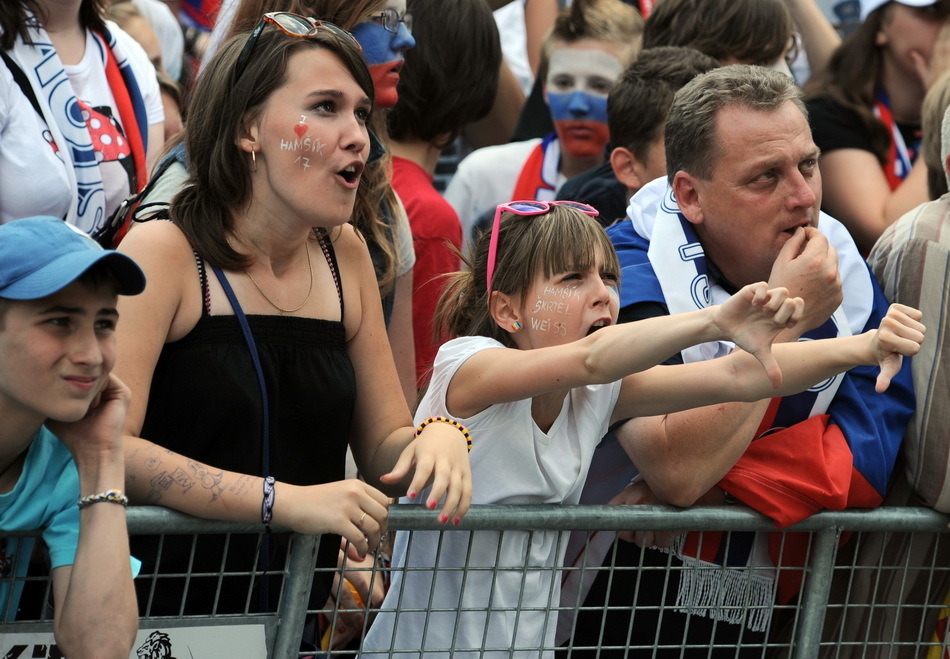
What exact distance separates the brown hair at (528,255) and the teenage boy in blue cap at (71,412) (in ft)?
3.21

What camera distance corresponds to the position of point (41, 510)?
242cm

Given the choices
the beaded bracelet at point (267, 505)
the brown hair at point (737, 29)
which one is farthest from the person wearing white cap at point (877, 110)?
the beaded bracelet at point (267, 505)

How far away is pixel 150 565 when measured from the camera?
2768 mm

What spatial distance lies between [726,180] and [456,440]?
3.81ft

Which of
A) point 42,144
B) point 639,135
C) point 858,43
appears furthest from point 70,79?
point 858,43

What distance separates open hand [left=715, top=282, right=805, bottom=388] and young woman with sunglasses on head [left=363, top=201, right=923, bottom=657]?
112 mm

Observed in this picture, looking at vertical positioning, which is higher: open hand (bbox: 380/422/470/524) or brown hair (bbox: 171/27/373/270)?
brown hair (bbox: 171/27/373/270)

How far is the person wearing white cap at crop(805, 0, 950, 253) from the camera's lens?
4.91m

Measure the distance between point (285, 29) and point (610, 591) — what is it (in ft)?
5.01

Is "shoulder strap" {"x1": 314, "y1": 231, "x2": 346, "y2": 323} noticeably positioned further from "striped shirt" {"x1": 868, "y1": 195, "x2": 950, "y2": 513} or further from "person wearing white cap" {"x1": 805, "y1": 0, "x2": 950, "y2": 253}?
"person wearing white cap" {"x1": 805, "y1": 0, "x2": 950, "y2": 253}

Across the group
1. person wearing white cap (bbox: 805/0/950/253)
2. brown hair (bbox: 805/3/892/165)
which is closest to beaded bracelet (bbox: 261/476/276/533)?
person wearing white cap (bbox: 805/0/950/253)

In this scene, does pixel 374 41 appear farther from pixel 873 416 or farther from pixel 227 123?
pixel 873 416

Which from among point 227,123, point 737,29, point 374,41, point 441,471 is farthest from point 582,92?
point 441,471

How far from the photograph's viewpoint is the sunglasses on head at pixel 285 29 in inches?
114
